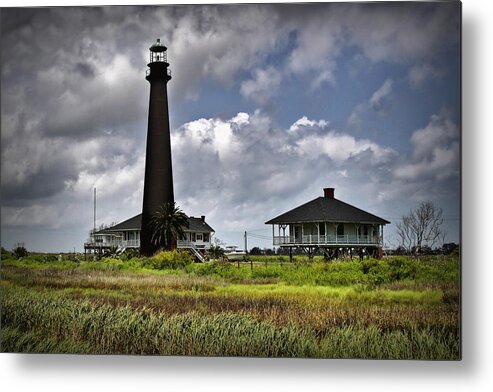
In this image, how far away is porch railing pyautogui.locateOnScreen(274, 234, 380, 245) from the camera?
766 centimetres

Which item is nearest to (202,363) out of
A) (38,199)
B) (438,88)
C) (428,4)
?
(38,199)

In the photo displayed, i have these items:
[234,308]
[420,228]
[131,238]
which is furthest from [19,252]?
[420,228]

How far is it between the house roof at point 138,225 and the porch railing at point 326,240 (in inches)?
33.6

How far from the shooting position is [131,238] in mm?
7961

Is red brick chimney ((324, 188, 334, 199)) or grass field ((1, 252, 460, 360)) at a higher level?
red brick chimney ((324, 188, 334, 199))

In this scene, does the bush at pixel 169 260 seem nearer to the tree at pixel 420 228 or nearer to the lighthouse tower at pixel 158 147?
the lighthouse tower at pixel 158 147

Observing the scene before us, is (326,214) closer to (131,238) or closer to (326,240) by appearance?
(326,240)

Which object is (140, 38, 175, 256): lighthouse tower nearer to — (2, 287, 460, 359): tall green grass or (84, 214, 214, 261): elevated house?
(84, 214, 214, 261): elevated house

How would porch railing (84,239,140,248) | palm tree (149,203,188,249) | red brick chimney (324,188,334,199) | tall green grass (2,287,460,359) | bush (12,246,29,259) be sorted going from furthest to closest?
1. palm tree (149,203,188,249)
2. porch railing (84,239,140,248)
3. bush (12,246,29,259)
4. red brick chimney (324,188,334,199)
5. tall green grass (2,287,460,359)

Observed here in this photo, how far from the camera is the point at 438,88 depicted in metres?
6.88

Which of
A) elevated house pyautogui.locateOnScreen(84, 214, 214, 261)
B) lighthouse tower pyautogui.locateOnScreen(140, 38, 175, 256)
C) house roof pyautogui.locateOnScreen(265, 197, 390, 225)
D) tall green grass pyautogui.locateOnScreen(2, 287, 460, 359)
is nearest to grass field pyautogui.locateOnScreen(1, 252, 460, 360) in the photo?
tall green grass pyautogui.locateOnScreen(2, 287, 460, 359)

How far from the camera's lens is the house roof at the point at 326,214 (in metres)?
7.46

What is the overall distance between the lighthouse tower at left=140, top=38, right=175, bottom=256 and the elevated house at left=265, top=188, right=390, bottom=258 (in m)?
1.33

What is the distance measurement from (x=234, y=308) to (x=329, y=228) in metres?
1.58
